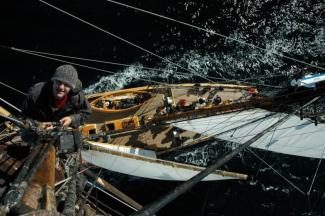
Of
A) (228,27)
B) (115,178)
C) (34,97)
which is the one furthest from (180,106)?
(34,97)

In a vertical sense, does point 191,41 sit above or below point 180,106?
above

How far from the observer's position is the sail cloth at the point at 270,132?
18.7 m

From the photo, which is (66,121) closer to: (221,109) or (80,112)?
(80,112)

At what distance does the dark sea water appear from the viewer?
73.1ft

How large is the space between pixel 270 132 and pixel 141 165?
22.4 feet

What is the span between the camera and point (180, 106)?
20359mm

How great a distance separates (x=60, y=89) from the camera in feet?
28.0

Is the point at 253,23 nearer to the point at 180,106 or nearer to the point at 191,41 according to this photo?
the point at 191,41

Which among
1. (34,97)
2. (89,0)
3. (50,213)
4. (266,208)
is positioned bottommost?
(266,208)

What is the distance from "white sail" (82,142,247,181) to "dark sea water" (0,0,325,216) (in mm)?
3431

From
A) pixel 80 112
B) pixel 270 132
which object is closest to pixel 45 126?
pixel 80 112

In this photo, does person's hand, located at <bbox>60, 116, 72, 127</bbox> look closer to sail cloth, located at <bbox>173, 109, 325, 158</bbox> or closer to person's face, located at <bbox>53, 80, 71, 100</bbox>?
person's face, located at <bbox>53, 80, 71, 100</bbox>

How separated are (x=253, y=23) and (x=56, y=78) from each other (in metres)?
20.6

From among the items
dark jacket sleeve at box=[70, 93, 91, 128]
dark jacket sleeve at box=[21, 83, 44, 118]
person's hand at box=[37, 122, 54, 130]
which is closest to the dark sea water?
dark jacket sleeve at box=[70, 93, 91, 128]
